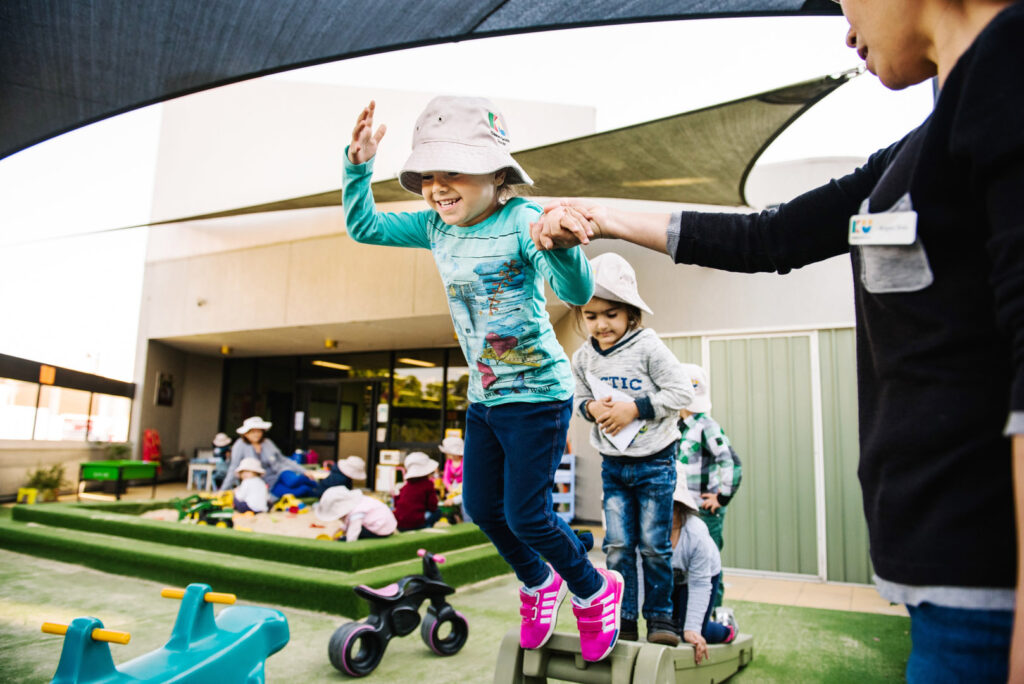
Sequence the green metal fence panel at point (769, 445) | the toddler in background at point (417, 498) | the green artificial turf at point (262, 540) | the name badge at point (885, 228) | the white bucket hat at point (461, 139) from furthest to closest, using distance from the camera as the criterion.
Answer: the green metal fence panel at point (769, 445), the toddler in background at point (417, 498), the green artificial turf at point (262, 540), the white bucket hat at point (461, 139), the name badge at point (885, 228)

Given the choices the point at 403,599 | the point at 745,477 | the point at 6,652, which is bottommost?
the point at 6,652

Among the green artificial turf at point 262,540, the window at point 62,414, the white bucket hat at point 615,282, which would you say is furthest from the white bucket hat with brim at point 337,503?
the window at point 62,414

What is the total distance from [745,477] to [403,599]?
4126 millimetres

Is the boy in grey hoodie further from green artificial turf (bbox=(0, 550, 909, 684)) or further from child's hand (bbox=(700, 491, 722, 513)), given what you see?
child's hand (bbox=(700, 491, 722, 513))

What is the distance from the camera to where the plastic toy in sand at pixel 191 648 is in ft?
4.89

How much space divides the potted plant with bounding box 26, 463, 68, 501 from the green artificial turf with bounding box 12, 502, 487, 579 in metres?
3.04

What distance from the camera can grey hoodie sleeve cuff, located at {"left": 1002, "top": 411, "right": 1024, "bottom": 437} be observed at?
20.4 inches

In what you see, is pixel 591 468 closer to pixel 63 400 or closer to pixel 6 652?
pixel 6 652

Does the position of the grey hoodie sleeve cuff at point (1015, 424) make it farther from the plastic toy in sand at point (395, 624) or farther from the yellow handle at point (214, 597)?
the plastic toy in sand at point (395, 624)

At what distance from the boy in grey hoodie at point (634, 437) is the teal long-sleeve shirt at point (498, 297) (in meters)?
0.78

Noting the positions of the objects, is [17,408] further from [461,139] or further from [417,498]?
[461,139]

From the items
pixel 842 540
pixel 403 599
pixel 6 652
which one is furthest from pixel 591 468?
pixel 6 652

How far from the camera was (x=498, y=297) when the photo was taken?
158 centimetres

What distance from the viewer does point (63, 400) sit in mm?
10164
